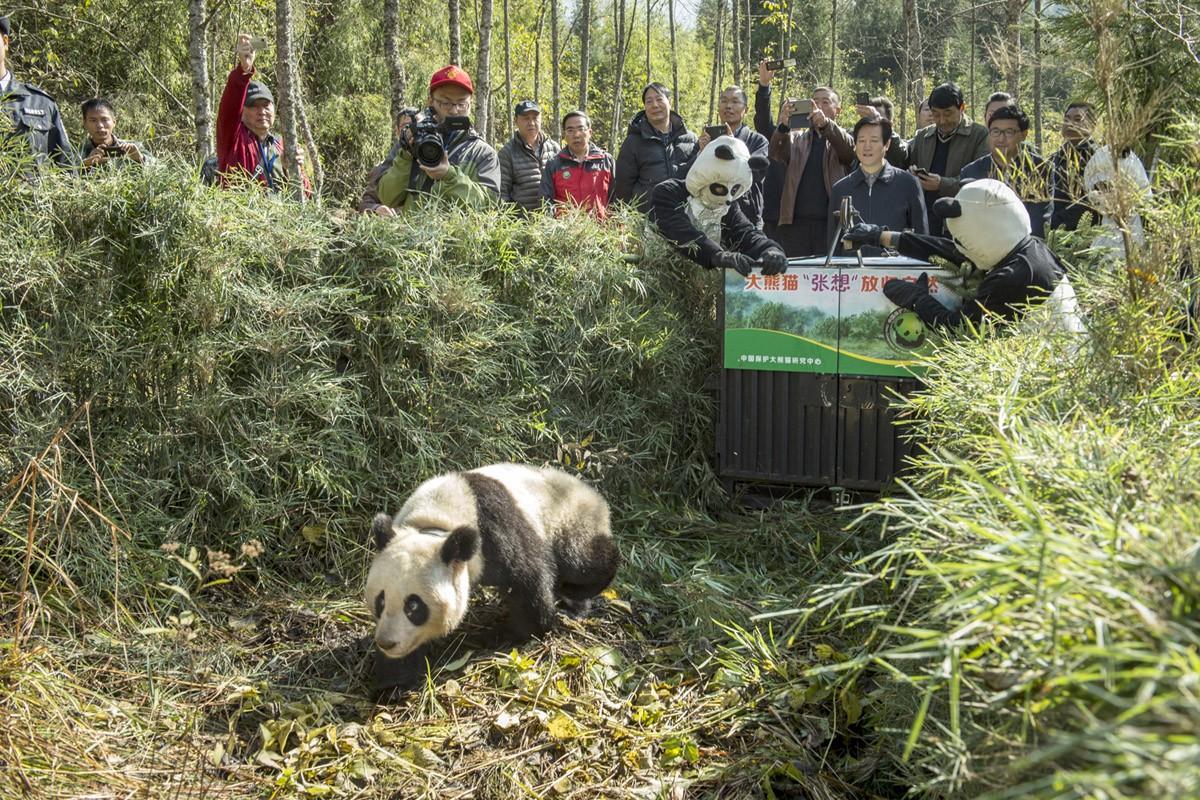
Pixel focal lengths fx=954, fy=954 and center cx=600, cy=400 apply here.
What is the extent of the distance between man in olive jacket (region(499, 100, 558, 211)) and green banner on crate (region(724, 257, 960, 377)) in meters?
3.14

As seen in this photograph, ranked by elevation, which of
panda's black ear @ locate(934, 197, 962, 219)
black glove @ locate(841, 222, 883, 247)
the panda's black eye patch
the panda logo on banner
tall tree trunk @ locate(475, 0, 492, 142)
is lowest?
the panda's black eye patch

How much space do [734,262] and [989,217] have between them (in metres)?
1.67

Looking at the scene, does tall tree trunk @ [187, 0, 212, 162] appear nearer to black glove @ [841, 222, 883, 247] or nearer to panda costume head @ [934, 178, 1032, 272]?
black glove @ [841, 222, 883, 247]

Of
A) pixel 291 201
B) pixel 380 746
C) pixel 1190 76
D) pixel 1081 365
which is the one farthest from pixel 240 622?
pixel 1190 76

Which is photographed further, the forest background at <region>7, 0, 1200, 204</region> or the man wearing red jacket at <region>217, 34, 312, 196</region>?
the man wearing red jacket at <region>217, 34, 312, 196</region>

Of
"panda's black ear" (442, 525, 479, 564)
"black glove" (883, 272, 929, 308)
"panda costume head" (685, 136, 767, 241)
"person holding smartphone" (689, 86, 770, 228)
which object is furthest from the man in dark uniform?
"black glove" (883, 272, 929, 308)

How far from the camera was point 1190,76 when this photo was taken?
6363mm

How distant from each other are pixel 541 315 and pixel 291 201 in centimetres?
162

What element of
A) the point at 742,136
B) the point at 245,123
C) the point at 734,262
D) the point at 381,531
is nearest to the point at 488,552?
the point at 381,531

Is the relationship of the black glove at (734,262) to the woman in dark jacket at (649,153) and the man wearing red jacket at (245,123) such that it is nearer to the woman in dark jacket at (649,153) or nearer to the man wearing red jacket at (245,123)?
the woman in dark jacket at (649,153)

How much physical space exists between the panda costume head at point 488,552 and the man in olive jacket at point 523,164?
443 centimetres

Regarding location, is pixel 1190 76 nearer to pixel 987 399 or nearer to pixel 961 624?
pixel 987 399

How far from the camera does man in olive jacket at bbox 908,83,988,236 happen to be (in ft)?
26.4

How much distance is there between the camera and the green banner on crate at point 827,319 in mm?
5777
